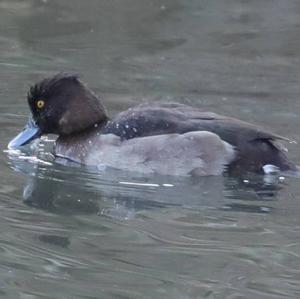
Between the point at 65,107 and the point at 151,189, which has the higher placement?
the point at 65,107

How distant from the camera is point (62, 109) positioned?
10.1m

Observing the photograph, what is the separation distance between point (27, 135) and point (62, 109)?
1.18 feet

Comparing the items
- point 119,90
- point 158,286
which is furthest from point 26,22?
point 158,286

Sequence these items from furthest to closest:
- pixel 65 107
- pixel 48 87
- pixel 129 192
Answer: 1. pixel 65 107
2. pixel 48 87
3. pixel 129 192

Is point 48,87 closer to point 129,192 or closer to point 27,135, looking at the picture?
point 27,135

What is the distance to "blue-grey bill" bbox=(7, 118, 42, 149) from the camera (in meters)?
A: 9.85

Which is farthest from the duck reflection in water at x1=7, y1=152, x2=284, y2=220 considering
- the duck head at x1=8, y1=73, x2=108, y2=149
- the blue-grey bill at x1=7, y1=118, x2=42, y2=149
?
the duck head at x1=8, y1=73, x2=108, y2=149

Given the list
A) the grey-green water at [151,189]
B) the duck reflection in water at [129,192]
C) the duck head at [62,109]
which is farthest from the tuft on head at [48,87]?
the duck reflection in water at [129,192]

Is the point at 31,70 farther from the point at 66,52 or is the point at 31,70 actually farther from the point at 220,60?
the point at 220,60

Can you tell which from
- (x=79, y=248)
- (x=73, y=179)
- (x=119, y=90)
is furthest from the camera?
(x=119, y=90)

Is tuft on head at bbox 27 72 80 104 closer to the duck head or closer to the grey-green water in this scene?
the duck head

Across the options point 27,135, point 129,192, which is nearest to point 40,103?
point 27,135

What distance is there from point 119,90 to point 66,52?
6.38ft

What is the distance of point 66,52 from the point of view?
1372cm
